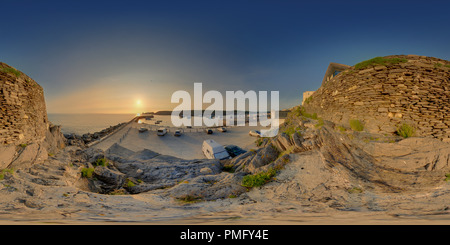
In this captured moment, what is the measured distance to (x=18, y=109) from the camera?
30.5ft

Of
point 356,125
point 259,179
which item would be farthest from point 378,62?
point 259,179

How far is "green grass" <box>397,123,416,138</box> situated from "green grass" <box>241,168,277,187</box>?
5962mm

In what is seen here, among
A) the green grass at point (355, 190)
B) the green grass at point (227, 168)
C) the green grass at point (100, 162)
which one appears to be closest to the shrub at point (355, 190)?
the green grass at point (355, 190)

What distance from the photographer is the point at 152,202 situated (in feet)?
22.8

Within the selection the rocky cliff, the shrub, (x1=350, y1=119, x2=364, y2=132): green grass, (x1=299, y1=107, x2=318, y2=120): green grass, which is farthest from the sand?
the shrub

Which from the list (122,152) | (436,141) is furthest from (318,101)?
(122,152)

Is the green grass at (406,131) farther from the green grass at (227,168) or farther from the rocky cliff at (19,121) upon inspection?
the rocky cliff at (19,121)

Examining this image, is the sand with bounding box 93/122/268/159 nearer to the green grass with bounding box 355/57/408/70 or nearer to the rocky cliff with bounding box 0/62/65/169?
the rocky cliff with bounding box 0/62/65/169

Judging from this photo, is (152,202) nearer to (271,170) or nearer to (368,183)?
(271,170)

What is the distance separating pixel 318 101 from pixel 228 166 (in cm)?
810

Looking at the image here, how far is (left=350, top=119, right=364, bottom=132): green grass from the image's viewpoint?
894 centimetres

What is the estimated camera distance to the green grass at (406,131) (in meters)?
7.93

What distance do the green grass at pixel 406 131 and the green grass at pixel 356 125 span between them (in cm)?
138

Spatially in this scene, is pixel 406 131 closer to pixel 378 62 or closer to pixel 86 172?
pixel 378 62
